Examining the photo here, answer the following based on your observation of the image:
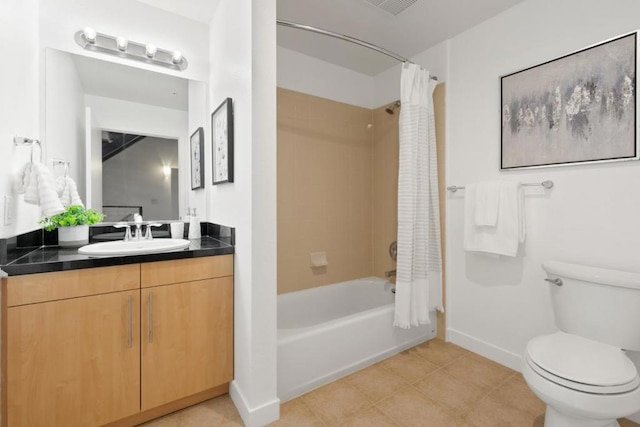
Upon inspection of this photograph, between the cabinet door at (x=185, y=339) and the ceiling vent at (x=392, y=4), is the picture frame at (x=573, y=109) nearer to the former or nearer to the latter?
the ceiling vent at (x=392, y=4)

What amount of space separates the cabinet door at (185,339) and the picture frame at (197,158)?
86cm

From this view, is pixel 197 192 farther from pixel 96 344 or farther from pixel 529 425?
pixel 529 425

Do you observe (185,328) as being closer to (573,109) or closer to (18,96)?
(18,96)

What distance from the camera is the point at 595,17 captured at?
1.66m

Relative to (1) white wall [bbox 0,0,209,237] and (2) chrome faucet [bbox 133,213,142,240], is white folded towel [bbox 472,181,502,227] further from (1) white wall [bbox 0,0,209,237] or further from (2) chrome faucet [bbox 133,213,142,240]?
(2) chrome faucet [bbox 133,213,142,240]

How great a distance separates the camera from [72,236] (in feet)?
5.48

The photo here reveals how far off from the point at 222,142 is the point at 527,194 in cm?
201

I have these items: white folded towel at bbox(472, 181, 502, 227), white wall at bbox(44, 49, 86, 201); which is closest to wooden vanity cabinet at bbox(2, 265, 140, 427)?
white wall at bbox(44, 49, 86, 201)

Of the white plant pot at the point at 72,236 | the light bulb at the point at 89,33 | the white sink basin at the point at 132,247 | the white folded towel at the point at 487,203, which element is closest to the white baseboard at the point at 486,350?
the white folded towel at the point at 487,203

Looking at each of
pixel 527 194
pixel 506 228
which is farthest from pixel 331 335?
pixel 527 194

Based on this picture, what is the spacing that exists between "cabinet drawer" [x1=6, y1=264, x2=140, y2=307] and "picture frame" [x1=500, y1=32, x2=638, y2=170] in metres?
2.41

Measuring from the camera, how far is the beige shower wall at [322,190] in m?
2.62

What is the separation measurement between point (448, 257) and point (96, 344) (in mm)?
2363

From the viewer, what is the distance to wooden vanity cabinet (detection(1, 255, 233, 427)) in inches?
47.0
